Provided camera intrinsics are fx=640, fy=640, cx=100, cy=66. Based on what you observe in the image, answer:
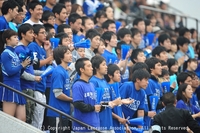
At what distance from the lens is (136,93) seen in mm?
12367

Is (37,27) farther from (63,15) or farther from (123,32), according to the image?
(123,32)

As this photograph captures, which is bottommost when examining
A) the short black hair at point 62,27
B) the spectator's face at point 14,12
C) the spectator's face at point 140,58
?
the spectator's face at point 140,58

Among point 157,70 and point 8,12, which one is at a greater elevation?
point 8,12

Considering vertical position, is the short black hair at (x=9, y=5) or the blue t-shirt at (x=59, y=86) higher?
the short black hair at (x=9, y=5)

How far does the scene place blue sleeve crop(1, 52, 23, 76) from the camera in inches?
430

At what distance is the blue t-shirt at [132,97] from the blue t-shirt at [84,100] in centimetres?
156

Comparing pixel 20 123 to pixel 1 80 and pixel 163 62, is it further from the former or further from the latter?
pixel 163 62

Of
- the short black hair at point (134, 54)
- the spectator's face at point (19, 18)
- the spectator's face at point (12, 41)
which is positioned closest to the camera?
the spectator's face at point (12, 41)

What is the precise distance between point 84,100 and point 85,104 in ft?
0.46

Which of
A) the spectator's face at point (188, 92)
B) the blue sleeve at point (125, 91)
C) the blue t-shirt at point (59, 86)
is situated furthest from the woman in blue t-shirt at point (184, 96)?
the blue t-shirt at point (59, 86)

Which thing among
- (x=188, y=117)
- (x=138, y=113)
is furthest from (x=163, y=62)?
(x=188, y=117)

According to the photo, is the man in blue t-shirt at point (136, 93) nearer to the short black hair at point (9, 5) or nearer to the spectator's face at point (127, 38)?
the short black hair at point (9, 5)

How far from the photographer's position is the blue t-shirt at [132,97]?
40.4 ft

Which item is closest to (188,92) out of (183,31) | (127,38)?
(127,38)
